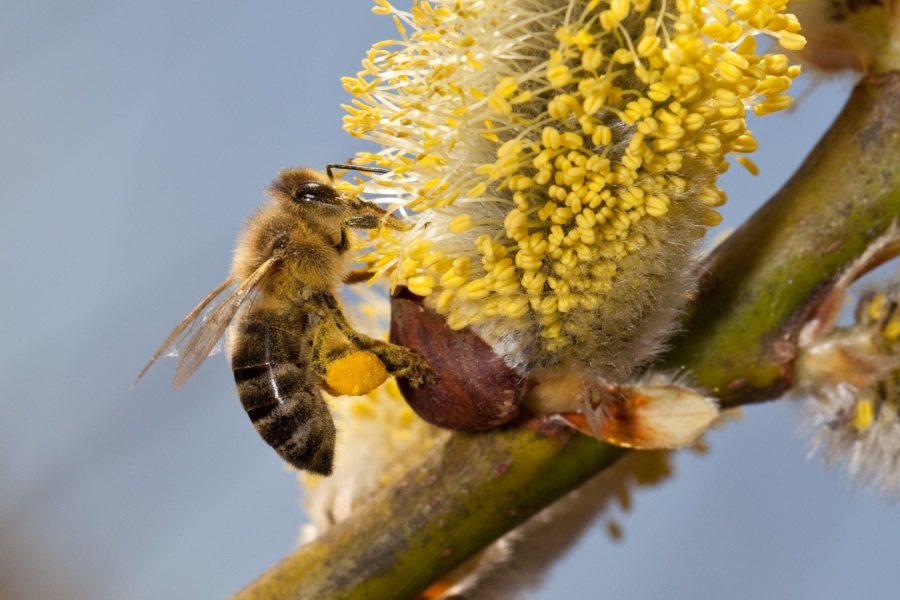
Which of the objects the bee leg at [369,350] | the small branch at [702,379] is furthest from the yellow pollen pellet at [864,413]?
the bee leg at [369,350]

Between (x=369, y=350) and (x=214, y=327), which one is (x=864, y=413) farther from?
(x=214, y=327)

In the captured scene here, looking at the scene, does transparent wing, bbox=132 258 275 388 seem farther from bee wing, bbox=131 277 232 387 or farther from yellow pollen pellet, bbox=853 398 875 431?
yellow pollen pellet, bbox=853 398 875 431

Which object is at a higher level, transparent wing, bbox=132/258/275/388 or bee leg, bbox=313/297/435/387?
transparent wing, bbox=132/258/275/388

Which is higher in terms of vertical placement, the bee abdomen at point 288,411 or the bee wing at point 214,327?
the bee wing at point 214,327

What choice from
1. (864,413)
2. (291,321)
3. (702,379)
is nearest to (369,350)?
(291,321)

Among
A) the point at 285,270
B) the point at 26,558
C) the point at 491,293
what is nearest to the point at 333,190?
the point at 285,270

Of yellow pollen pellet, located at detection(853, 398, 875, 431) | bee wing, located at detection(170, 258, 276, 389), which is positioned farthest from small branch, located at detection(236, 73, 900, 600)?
bee wing, located at detection(170, 258, 276, 389)

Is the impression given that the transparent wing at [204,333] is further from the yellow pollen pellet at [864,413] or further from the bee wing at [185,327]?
the yellow pollen pellet at [864,413]
